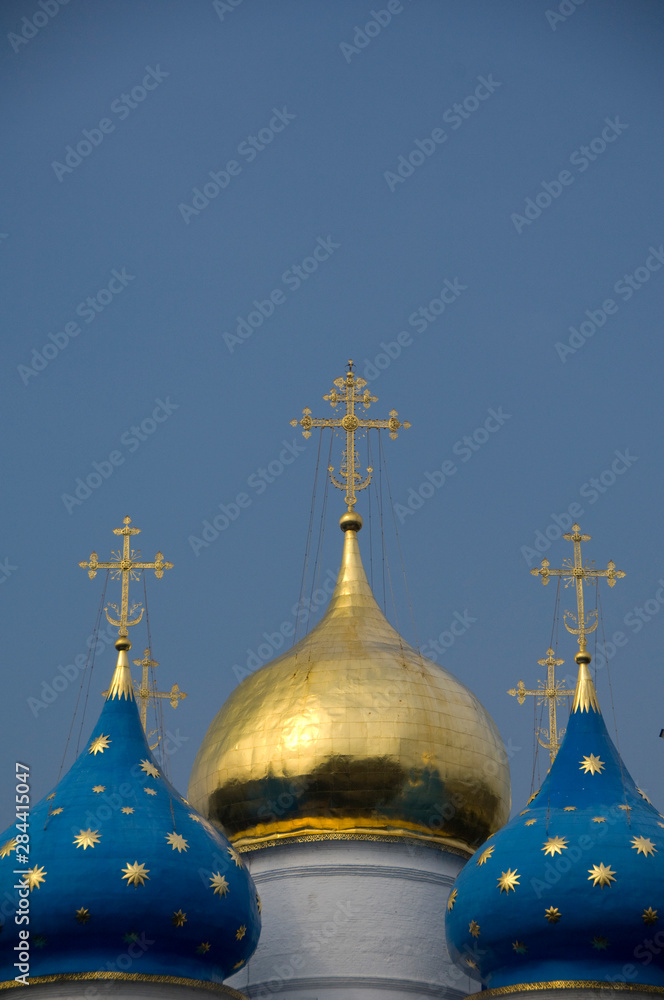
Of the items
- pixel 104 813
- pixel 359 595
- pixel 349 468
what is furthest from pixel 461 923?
pixel 349 468

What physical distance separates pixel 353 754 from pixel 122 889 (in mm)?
3980

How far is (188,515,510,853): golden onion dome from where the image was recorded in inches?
916

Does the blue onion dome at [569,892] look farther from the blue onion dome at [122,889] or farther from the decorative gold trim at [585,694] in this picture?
the blue onion dome at [122,889]

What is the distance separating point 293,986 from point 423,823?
89.0 inches

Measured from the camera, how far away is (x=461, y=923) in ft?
68.7

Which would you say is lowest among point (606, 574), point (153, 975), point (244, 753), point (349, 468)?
point (153, 975)

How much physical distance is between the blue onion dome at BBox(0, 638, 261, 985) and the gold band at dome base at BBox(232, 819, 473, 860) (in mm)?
1890

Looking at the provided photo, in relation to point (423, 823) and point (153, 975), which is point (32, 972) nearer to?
point (153, 975)

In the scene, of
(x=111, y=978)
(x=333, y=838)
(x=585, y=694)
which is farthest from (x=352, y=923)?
(x=111, y=978)

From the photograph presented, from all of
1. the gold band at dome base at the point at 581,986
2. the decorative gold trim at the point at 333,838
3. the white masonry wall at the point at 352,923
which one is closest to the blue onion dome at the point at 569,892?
the gold band at dome base at the point at 581,986

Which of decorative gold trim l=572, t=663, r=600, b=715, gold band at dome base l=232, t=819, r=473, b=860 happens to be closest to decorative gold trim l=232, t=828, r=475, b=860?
gold band at dome base l=232, t=819, r=473, b=860

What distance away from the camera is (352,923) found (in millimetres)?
22969

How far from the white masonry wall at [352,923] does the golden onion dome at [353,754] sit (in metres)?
0.26

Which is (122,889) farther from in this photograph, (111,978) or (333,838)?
(333,838)
